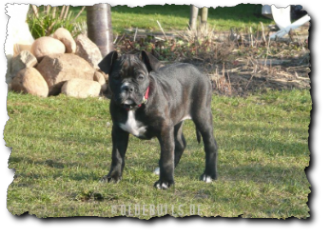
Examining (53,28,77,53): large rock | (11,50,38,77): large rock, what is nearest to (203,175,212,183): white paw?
(11,50,38,77): large rock

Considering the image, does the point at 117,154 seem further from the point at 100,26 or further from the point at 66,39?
the point at 100,26

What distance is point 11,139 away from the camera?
27.1 feet

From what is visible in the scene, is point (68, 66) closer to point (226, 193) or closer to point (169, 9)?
point (226, 193)

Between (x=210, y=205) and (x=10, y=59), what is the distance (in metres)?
6.90

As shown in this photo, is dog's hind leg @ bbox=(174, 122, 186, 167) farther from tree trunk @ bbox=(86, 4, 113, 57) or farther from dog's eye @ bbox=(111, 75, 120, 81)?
tree trunk @ bbox=(86, 4, 113, 57)

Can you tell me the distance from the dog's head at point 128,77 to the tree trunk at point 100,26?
627 cm

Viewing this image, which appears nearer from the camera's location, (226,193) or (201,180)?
(226,193)

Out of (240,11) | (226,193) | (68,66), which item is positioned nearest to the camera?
(226,193)

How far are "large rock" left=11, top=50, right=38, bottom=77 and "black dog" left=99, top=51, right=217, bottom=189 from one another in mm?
5130

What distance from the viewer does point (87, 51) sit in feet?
38.5

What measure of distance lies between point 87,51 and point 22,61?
53.9 inches

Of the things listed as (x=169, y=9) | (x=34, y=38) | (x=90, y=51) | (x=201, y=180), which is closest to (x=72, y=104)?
(x=90, y=51)

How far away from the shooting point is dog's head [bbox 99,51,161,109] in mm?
5609

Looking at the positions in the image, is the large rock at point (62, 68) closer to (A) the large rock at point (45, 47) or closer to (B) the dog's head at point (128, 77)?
(A) the large rock at point (45, 47)
